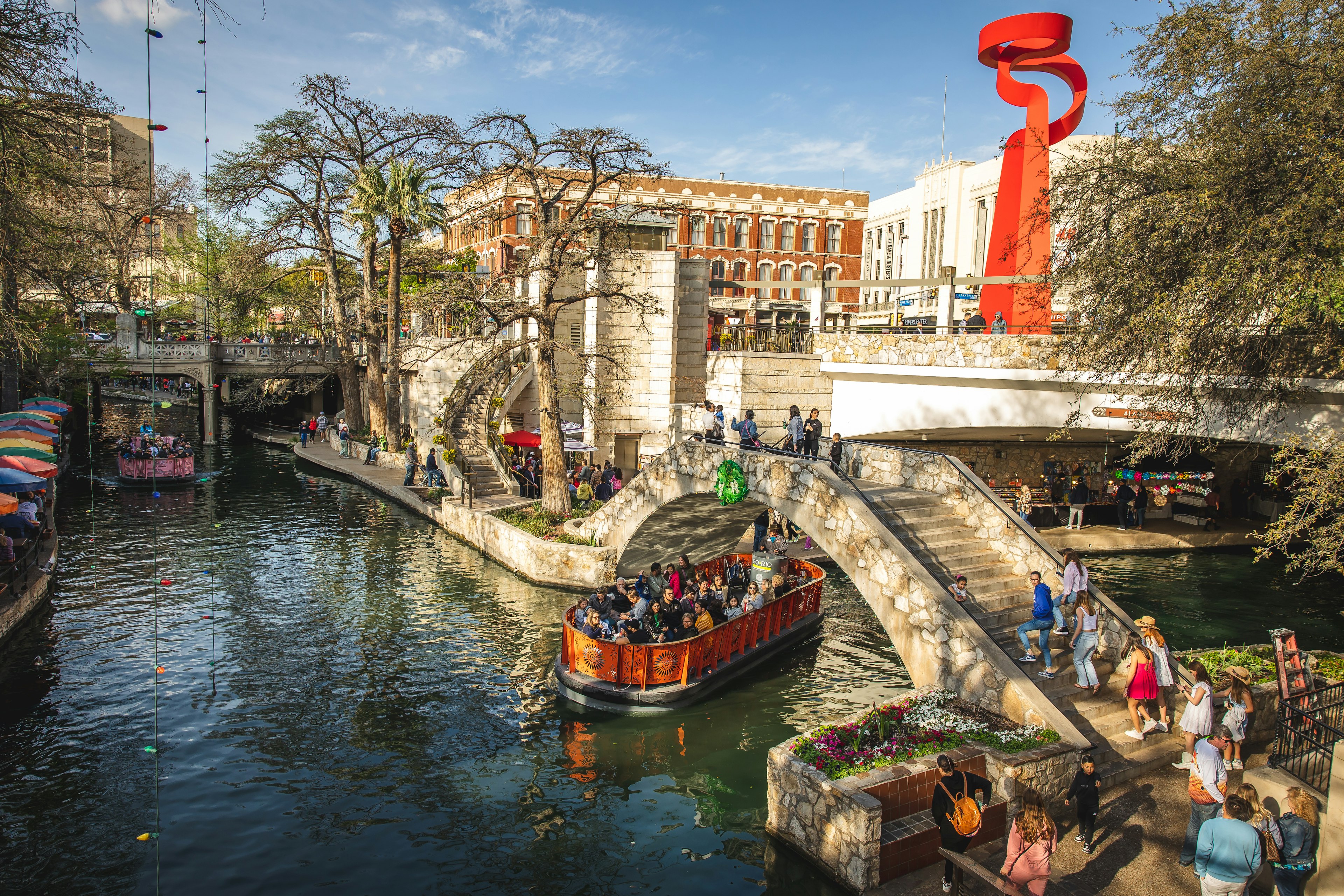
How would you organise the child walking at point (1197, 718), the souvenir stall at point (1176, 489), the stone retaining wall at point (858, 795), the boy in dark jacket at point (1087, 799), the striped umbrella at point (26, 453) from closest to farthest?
the stone retaining wall at point (858, 795), the boy in dark jacket at point (1087, 799), the child walking at point (1197, 718), the striped umbrella at point (26, 453), the souvenir stall at point (1176, 489)

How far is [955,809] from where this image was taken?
9062mm

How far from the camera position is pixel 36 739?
13.2m

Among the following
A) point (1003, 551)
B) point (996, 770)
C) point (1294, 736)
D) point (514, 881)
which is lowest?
point (514, 881)

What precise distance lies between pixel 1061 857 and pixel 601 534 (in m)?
13.9

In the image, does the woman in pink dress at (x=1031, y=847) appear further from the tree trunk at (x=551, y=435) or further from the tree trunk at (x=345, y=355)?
the tree trunk at (x=345, y=355)

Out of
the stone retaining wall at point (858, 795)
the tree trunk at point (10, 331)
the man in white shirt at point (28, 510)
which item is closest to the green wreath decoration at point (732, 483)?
the stone retaining wall at point (858, 795)

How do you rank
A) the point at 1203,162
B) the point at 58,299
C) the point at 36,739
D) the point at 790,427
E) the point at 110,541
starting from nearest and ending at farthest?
the point at 36,739
the point at 1203,162
the point at 790,427
the point at 110,541
the point at 58,299

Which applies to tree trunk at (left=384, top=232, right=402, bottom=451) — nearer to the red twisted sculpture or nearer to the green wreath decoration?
the green wreath decoration

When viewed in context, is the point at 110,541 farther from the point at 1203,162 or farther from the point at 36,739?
the point at 1203,162

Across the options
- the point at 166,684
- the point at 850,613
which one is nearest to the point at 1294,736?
the point at 850,613

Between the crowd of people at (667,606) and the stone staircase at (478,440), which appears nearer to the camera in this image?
the crowd of people at (667,606)

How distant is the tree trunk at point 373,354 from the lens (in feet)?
122

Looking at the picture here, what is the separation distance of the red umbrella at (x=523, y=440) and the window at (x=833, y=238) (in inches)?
1395

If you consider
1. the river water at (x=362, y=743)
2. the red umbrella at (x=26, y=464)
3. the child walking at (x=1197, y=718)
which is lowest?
the river water at (x=362, y=743)
